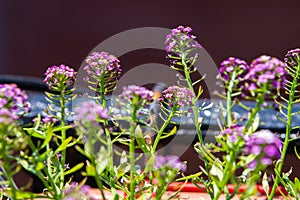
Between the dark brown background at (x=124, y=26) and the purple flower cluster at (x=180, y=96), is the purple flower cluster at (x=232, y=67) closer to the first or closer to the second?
the purple flower cluster at (x=180, y=96)

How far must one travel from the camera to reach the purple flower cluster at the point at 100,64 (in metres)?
0.58

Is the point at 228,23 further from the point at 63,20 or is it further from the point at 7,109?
the point at 7,109

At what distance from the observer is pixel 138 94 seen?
1.35 feet

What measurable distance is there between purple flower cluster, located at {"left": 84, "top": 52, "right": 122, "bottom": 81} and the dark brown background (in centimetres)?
342

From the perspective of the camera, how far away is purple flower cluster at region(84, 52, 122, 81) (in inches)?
22.8

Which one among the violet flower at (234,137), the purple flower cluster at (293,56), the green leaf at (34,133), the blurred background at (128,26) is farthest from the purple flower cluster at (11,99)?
the blurred background at (128,26)

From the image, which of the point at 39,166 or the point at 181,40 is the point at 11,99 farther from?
the point at 181,40

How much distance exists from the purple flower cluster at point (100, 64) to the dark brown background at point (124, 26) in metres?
3.42

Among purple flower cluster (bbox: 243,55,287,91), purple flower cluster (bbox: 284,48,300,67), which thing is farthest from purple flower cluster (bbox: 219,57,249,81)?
purple flower cluster (bbox: 284,48,300,67)

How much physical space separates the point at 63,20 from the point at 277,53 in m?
1.66

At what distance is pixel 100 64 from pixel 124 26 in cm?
356

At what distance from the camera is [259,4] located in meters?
3.94

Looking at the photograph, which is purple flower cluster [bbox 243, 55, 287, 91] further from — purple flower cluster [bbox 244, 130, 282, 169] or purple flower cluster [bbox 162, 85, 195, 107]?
purple flower cluster [bbox 162, 85, 195, 107]

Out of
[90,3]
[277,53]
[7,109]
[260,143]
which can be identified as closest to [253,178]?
[260,143]
